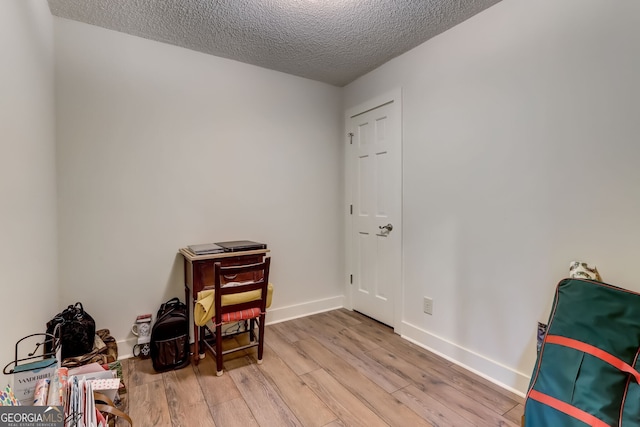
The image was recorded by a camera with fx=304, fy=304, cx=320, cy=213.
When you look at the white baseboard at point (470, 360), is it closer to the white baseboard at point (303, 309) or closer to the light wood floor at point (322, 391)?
the light wood floor at point (322, 391)

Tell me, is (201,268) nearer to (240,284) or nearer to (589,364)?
(240,284)

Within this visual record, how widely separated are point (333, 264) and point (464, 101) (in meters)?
2.01

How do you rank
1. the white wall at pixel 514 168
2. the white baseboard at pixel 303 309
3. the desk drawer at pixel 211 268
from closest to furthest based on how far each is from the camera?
the white wall at pixel 514 168 → the desk drawer at pixel 211 268 → the white baseboard at pixel 303 309

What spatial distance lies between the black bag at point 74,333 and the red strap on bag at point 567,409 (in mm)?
2412

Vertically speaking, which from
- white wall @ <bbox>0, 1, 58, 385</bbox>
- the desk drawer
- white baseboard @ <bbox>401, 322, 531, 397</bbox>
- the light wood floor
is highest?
white wall @ <bbox>0, 1, 58, 385</bbox>

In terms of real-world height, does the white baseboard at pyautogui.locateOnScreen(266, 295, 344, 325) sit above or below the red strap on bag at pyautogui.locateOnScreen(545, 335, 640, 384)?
below

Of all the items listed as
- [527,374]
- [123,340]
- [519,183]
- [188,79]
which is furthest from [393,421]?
[188,79]

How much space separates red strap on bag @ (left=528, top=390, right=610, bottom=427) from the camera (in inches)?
44.5

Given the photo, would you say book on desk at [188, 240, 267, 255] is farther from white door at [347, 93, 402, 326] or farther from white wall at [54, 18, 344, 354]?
white door at [347, 93, 402, 326]

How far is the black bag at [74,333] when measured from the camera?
1.79 meters

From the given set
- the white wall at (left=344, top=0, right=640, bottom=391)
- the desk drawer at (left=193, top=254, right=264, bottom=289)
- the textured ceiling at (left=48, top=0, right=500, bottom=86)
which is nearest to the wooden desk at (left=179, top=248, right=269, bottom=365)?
the desk drawer at (left=193, top=254, right=264, bottom=289)

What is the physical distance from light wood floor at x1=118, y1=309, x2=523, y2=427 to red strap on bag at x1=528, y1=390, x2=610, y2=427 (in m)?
0.45

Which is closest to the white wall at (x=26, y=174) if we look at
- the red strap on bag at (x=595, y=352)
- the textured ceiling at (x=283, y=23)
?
the textured ceiling at (x=283, y=23)

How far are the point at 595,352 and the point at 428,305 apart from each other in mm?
1240
